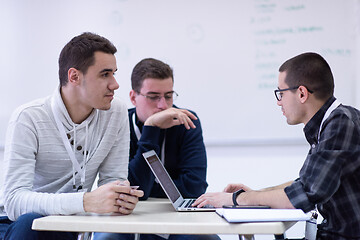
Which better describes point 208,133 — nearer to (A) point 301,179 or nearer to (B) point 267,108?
(B) point 267,108

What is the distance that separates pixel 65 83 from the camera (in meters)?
2.15

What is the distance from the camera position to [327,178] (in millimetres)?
1537

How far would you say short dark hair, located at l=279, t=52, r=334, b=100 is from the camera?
183 centimetres

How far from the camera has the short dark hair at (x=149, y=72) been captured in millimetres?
2619

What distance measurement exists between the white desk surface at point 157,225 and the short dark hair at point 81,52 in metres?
0.81

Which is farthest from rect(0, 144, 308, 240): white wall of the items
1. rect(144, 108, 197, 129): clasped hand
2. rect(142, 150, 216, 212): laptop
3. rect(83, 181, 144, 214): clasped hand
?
rect(83, 181, 144, 214): clasped hand

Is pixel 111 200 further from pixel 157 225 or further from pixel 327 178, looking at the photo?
pixel 327 178

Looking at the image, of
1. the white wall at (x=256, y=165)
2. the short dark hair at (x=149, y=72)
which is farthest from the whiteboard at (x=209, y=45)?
the short dark hair at (x=149, y=72)

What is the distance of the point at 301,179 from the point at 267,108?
1844 millimetres

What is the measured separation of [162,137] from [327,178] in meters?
1.18

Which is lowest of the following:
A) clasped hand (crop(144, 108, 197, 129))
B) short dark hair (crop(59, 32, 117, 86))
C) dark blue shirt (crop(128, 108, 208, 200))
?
dark blue shirt (crop(128, 108, 208, 200))

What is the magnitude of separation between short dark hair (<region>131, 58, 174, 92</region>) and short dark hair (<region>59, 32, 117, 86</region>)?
0.48 metres

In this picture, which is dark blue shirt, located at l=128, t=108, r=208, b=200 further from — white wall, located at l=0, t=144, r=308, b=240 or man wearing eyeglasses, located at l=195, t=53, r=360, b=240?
white wall, located at l=0, t=144, r=308, b=240

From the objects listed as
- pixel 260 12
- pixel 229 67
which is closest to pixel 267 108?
pixel 229 67
